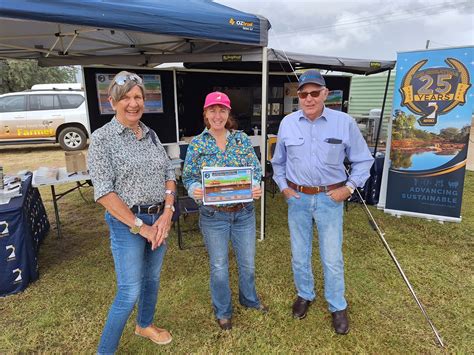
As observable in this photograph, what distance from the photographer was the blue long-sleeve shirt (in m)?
2.07

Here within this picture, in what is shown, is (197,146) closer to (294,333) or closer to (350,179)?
(350,179)

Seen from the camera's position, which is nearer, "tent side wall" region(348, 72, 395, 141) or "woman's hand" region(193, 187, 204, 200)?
"woman's hand" region(193, 187, 204, 200)

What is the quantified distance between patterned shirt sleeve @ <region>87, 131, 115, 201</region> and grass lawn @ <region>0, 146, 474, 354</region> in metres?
1.20

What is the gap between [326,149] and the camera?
207 cm

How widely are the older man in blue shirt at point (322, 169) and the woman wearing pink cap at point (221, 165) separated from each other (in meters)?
0.30

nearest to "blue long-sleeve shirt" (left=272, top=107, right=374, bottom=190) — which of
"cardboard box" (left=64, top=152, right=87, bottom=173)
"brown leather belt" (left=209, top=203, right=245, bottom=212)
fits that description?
"brown leather belt" (left=209, top=203, right=245, bottom=212)

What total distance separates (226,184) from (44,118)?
29.3 ft

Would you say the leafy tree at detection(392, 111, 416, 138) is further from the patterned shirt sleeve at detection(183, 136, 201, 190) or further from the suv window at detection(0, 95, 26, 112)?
the suv window at detection(0, 95, 26, 112)

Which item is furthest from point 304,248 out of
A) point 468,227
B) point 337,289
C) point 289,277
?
point 468,227

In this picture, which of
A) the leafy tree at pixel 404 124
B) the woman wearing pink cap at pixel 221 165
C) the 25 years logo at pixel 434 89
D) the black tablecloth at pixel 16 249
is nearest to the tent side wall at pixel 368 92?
the leafy tree at pixel 404 124

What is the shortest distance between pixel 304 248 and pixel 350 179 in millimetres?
587

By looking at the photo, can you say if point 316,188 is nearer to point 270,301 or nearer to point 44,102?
point 270,301

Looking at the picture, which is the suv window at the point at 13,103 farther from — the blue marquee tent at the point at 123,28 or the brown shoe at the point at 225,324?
the brown shoe at the point at 225,324

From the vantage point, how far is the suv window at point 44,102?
8961 millimetres
